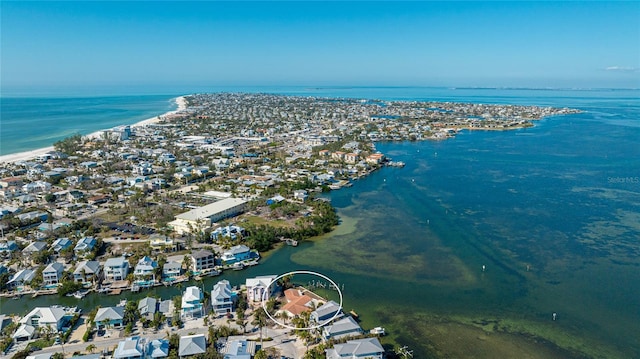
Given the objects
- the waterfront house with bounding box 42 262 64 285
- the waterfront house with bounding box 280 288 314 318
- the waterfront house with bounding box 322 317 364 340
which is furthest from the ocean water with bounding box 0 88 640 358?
the waterfront house with bounding box 280 288 314 318

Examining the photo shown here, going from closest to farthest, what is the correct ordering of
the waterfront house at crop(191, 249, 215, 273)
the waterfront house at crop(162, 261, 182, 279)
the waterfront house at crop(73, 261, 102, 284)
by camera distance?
the waterfront house at crop(73, 261, 102, 284)
the waterfront house at crop(162, 261, 182, 279)
the waterfront house at crop(191, 249, 215, 273)

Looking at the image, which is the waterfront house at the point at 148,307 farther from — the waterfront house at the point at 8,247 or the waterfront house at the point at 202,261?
the waterfront house at the point at 8,247

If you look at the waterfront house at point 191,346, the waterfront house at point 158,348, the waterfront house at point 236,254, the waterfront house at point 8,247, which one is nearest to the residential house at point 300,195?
the waterfront house at point 236,254

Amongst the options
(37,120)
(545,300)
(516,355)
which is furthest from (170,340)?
(37,120)

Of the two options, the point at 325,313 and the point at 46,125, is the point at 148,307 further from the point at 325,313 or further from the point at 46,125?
the point at 46,125

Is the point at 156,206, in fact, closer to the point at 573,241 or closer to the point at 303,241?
the point at 303,241

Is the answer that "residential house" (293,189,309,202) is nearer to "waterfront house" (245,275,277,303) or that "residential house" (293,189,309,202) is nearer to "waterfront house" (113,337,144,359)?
"waterfront house" (245,275,277,303)
